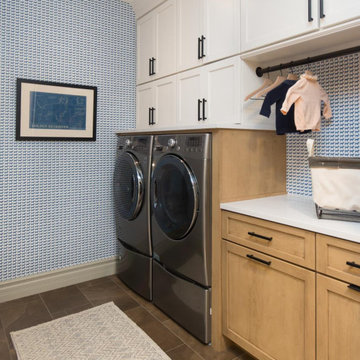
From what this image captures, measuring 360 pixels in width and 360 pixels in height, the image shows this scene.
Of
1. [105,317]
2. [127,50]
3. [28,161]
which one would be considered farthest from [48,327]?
[127,50]

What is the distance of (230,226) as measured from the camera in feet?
6.45

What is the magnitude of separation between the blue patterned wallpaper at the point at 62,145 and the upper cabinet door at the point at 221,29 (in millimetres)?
1144

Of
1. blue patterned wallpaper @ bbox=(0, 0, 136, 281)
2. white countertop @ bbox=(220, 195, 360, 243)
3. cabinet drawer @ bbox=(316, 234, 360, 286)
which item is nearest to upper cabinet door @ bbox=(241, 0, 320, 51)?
white countertop @ bbox=(220, 195, 360, 243)

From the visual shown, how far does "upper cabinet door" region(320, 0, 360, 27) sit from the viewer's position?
5.04 ft

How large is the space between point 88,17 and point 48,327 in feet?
8.39

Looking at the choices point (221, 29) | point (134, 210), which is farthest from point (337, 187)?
point (134, 210)

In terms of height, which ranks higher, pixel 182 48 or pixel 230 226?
pixel 182 48

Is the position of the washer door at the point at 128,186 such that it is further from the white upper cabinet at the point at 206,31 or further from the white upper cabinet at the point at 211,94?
the white upper cabinet at the point at 206,31

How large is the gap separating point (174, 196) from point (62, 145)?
1.24 meters

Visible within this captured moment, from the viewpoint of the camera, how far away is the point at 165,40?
2773mm

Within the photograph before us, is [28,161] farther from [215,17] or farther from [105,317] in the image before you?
[215,17]

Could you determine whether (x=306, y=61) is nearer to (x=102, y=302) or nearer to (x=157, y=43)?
(x=157, y=43)

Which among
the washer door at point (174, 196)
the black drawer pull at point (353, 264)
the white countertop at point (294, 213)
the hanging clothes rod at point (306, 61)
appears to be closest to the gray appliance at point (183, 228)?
the washer door at point (174, 196)

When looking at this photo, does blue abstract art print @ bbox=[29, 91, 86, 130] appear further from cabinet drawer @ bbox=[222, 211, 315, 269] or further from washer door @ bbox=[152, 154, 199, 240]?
cabinet drawer @ bbox=[222, 211, 315, 269]
